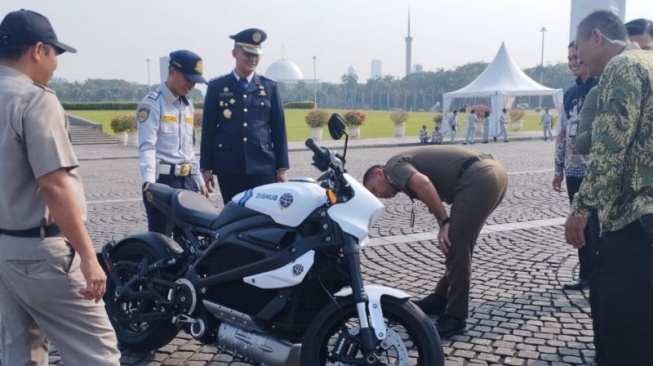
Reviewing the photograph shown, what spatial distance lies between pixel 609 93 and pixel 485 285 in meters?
2.91

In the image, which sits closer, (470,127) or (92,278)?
(92,278)

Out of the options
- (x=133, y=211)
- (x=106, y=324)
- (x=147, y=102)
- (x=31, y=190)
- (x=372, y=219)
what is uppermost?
(x=147, y=102)

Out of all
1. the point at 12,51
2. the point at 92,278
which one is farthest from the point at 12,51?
the point at 92,278

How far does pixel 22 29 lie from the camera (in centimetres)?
242

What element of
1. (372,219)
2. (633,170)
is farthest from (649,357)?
(372,219)

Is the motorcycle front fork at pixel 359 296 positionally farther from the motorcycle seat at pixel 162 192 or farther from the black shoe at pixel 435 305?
the black shoe at pixel 435 305

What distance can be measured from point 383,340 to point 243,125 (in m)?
2.33

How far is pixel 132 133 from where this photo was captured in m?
28.7

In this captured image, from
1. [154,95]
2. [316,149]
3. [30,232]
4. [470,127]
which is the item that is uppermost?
[154,95]

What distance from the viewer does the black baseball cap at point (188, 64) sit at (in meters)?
4.35

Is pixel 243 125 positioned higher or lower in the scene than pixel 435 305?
higher

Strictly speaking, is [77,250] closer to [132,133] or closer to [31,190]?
[31,190]

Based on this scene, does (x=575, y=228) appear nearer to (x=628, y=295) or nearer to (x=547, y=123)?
(x=628, y=295)

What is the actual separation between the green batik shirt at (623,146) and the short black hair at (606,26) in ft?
0.72
